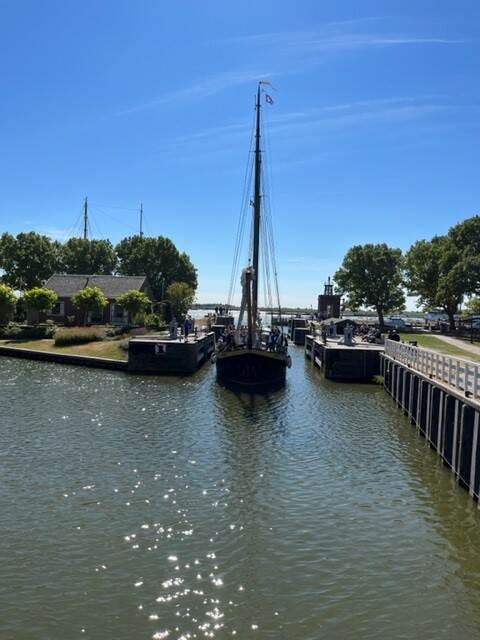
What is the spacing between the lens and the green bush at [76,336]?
4628 centimetres

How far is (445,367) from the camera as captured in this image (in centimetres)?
2092

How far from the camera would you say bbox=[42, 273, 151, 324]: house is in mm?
62531

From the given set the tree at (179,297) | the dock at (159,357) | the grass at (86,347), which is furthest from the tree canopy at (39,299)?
the tree at (179,297)

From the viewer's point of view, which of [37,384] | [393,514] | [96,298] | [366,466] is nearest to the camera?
[393,514]

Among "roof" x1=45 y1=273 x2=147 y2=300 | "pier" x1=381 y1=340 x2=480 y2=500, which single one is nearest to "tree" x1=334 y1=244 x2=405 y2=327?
"roof" x1=45 y1=273 x2=147 y2=300

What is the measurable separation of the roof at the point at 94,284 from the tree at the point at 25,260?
12.5 metres

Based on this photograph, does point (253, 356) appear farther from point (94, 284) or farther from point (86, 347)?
point (94, 284)

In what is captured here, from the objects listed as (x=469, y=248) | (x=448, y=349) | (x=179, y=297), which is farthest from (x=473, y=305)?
(x=179, y=297)

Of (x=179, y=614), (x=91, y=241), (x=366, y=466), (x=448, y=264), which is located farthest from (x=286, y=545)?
(x=91, y=241)

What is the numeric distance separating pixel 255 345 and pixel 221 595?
24891mm

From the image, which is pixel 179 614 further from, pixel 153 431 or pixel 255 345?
pixel 255 345

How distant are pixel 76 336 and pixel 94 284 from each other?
1960 centimetres

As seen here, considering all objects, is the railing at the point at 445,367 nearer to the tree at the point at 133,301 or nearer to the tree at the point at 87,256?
the tree at the point at 133,301

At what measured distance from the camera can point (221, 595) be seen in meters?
10.1
